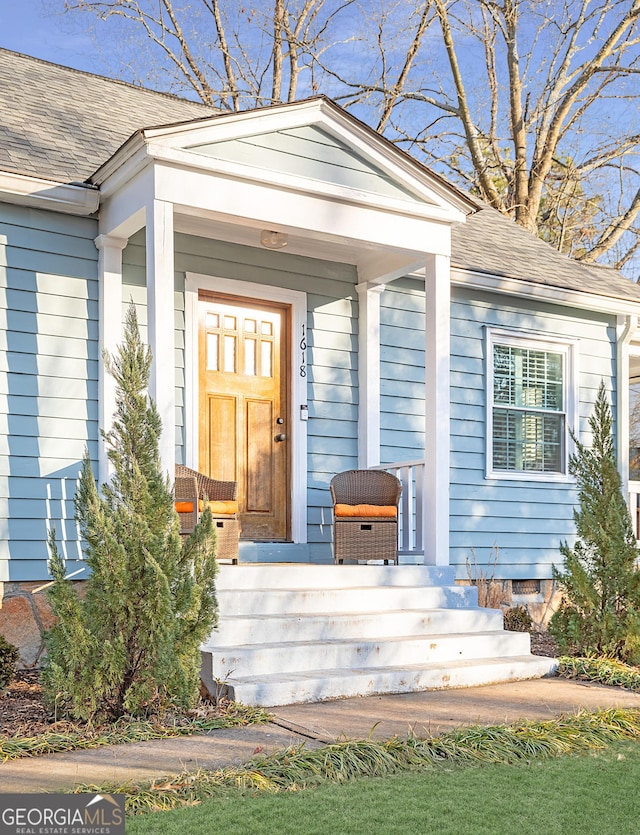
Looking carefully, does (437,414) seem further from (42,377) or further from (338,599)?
(42,377)

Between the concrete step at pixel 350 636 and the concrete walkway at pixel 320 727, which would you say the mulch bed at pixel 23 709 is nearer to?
the concrete walkway at pixel 320 727

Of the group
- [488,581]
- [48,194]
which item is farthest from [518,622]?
[48,194]

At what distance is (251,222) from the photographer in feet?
20.4

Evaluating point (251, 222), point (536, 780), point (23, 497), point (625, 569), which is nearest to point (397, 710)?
point (536, 780)

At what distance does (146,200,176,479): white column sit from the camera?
5.55m

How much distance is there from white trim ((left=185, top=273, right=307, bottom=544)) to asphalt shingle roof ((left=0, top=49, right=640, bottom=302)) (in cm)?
122

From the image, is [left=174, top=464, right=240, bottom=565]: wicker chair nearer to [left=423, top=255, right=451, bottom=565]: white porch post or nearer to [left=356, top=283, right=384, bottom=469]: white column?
[left=423, top=255, right=451, bottom=565]: white porch post

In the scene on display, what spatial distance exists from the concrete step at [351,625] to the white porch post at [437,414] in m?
0.61

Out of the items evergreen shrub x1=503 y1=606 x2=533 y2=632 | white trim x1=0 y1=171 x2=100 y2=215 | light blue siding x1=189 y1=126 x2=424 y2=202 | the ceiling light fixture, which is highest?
light blue siding x1=189 y1=126 x2=424 y2=202

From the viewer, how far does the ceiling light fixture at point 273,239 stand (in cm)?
677

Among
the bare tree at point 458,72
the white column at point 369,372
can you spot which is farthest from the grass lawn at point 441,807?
the bare tree at point 458,72

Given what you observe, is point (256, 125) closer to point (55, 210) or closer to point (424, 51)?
point (55, 210)

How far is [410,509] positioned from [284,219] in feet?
8.26

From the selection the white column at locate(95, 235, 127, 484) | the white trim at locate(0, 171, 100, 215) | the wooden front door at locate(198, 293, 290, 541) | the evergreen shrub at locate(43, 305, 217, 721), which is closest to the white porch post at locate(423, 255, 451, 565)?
the wooden front door at locate(198, 293, 290, 541)
